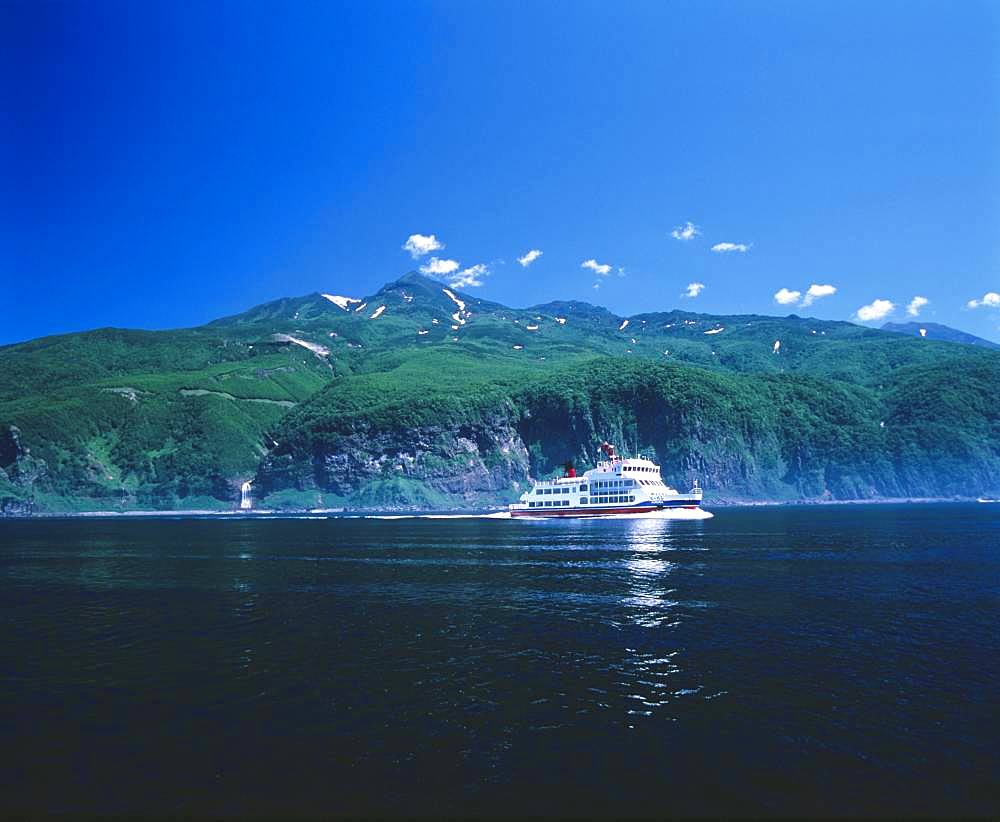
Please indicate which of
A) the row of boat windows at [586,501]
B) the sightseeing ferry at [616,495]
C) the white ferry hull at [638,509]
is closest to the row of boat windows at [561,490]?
the sightseeing ferry at [616,495]

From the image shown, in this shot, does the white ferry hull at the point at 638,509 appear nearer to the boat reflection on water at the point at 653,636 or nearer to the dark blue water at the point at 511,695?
the boat reflection on water at the point at 653,636

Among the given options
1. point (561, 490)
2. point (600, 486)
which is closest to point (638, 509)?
point (600, 486)

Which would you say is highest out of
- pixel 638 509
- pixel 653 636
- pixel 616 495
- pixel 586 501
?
pixel 616 495

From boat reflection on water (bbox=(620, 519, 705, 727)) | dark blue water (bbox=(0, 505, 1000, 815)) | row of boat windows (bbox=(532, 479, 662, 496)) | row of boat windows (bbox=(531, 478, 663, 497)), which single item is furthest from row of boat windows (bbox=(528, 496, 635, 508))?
dark blue water (bbox=(0, 505, 1000, 815))

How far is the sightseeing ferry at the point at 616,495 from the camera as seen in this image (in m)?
132

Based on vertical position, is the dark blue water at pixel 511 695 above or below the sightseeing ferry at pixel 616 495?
below

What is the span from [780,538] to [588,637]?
6594 centimetres

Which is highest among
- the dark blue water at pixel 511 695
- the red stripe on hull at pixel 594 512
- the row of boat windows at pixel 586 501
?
the row of boat windows at pixel 586 501

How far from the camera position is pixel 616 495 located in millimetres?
133500

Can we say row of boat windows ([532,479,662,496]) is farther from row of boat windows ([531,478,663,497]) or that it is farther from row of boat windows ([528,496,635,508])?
row of boat windows ([528,496,635,508])

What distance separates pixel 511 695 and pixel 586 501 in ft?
386

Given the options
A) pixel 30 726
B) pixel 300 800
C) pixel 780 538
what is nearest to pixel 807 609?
pixel 300 800

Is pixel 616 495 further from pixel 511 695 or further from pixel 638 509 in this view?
pixel 511 695

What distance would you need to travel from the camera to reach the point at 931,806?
15047mm
